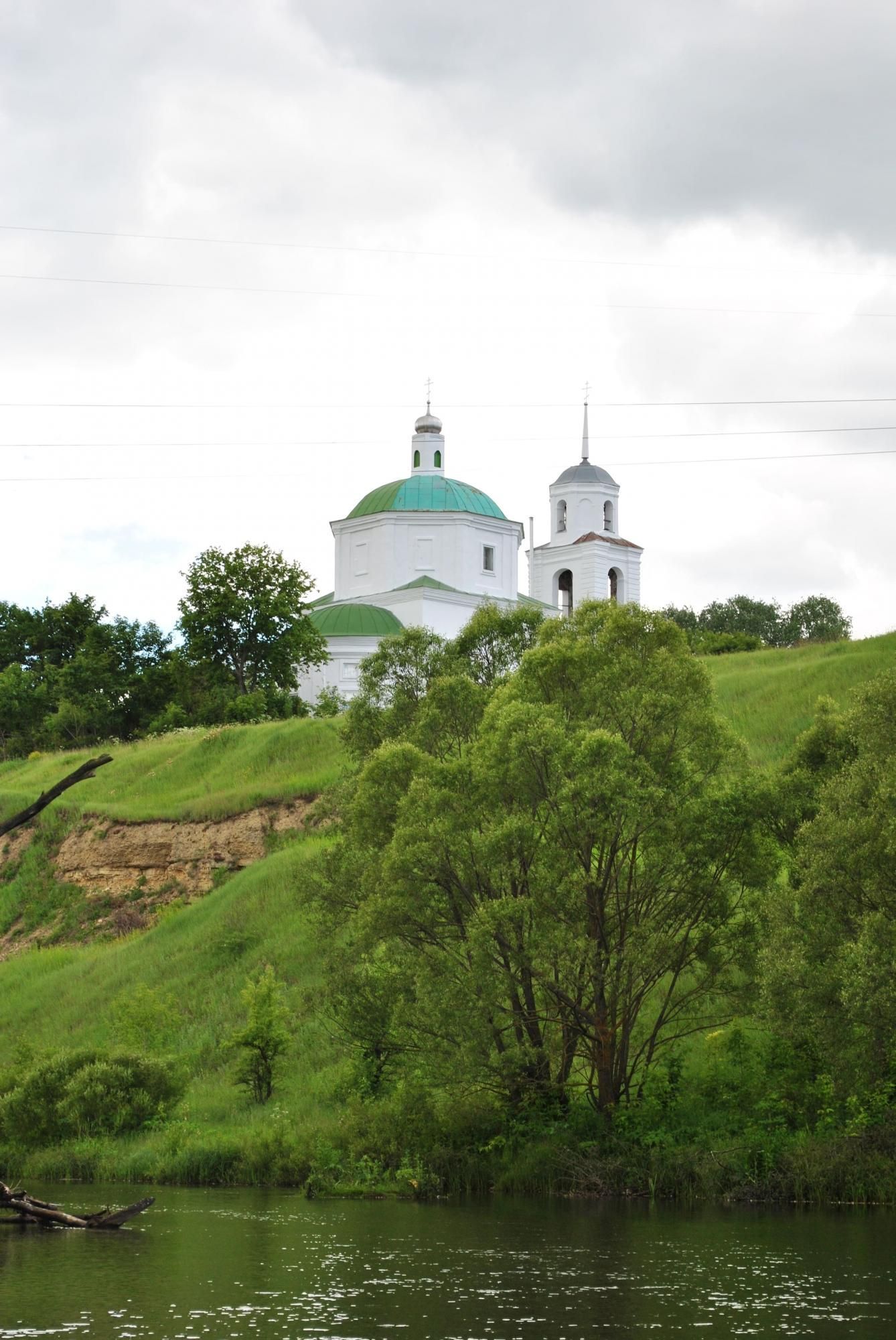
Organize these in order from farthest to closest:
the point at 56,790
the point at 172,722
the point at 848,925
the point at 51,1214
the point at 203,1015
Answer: the point at 172,722 → the point at 203,1015 → the point at 848,925 → the point at 51,1214 → the point at 56,790

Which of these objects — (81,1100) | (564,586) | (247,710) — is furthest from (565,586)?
(81,1100)

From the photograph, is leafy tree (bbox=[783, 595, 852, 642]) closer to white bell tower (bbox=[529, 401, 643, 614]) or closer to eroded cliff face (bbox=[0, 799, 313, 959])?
white bell tower (bbox=[529, 401, 643, 614])

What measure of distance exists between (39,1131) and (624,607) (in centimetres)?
1646

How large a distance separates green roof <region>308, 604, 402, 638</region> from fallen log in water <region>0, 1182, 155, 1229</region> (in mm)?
59132

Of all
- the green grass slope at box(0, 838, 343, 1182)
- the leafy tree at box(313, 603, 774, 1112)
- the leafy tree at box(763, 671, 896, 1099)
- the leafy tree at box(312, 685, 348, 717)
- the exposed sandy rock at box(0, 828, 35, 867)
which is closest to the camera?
the leafy tree at box(763, 671, 896, 1099)

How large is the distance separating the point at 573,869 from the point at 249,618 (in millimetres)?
46624

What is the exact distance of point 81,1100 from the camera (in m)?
33.8

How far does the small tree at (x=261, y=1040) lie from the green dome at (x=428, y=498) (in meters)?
56.2

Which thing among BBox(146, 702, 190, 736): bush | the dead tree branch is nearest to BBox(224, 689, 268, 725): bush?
BBox(146, 702, 190, 736): bush

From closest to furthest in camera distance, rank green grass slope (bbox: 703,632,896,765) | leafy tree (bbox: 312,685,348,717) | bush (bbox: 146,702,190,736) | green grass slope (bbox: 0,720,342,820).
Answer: green grass slope (bbox: 703,632,896,765) < green grass slope (bbox: 0,720,342,820) < leafy tree (bbox: 312,685,348,717) < bush (bbox: 146,702,190,736)

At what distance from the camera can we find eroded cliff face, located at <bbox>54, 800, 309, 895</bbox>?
55344mm

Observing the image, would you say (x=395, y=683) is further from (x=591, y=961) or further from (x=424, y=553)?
(x=424, y=553)

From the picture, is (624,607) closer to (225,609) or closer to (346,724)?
(346,724)

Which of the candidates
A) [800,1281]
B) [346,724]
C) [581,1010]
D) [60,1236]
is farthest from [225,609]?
[800,1281]
